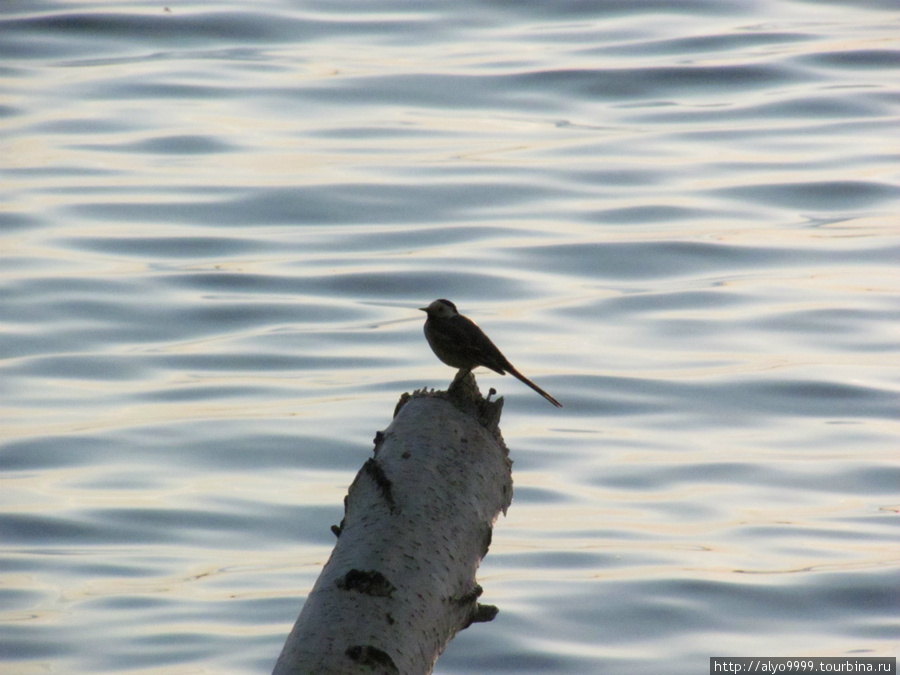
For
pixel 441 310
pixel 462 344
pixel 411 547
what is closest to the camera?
pixel 411 547

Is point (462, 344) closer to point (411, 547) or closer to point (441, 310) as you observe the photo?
point (441, 310)

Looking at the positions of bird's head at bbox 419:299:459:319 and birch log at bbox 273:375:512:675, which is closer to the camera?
birch log at bbox 273:375:512:675

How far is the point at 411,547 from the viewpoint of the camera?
4.60 meters

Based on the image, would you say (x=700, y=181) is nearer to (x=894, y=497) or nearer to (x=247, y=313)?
(x=247, y=313)

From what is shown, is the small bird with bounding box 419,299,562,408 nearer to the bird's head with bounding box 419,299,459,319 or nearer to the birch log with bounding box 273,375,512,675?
the bird's head with bounding box 419,299,459,319

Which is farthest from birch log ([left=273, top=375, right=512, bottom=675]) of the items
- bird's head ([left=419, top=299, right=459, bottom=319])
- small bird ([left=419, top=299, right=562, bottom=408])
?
bird's head ([left=419, top=299, right=459, bottom=319])

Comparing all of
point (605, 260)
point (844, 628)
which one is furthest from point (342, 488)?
point (605, 260)

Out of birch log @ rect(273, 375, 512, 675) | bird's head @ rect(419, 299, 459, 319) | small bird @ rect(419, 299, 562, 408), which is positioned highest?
bird's head @ rect(419, 299, 459, 319)

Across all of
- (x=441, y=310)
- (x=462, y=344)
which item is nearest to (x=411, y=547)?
(x=462, y=344)

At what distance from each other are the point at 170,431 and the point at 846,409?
7.40 meters

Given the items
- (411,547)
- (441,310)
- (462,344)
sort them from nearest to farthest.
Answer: (411,547), (462,344), (441,310)

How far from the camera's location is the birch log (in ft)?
14.0

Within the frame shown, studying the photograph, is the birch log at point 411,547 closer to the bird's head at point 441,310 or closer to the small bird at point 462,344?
the small bird at point 462,344

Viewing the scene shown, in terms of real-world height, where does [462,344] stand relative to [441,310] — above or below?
below
